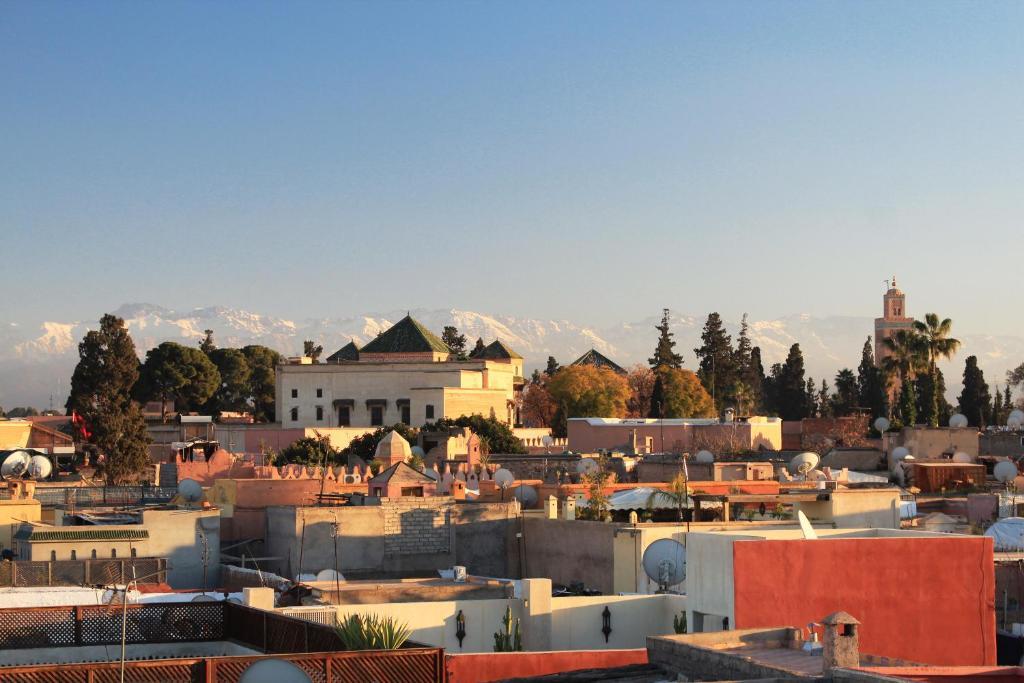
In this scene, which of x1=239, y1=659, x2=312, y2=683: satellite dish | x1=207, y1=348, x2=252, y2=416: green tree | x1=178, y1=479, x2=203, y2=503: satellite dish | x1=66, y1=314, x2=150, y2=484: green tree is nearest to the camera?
x1=239, y1=659, x2=312, y2=683: satellite dish

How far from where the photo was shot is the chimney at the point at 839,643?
12.3 meters

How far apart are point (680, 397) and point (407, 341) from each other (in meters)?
13.2

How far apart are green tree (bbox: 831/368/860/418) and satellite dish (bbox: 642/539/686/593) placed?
60.2 metres

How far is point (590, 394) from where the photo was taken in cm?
7800

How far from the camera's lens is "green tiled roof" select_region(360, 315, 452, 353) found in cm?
7806

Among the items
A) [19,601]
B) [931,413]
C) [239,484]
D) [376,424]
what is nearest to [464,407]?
[376,424]

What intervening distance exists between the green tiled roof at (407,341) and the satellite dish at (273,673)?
67707mm

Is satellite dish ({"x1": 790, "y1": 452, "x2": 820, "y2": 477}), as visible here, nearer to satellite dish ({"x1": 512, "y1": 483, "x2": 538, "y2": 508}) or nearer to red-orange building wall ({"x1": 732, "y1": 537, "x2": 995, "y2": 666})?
satellite dish ({"x1": 512, "y1": 483, "x2": 538, "y2": 508})

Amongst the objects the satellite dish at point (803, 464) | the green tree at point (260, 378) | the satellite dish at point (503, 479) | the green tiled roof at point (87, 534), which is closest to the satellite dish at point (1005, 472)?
the satellite dish at point (803, 464)

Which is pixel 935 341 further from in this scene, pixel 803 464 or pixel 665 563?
pixel 665 563

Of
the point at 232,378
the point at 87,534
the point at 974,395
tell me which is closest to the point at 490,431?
the point at 974,395

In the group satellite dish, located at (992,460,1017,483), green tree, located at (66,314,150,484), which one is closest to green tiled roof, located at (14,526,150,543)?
satellite dish, located at (992,460,1017,483)

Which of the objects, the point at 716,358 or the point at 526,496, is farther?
the point at 716,358

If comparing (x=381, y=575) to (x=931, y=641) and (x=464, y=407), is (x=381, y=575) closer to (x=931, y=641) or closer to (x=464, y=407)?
(x=931, y=641)
